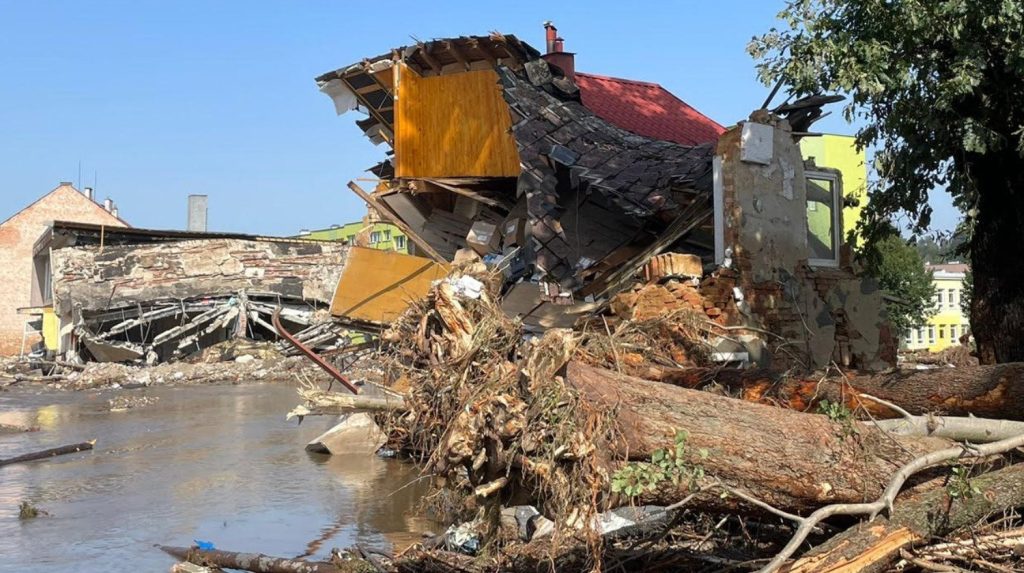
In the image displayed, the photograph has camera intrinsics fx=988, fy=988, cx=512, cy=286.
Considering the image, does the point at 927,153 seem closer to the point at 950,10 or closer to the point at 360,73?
the point at 950,10

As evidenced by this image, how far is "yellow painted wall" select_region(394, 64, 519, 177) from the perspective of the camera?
14.5 metres

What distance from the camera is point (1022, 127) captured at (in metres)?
8.02

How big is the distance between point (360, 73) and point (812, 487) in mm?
12681

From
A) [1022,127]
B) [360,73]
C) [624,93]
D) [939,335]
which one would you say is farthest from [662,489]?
[939,335]

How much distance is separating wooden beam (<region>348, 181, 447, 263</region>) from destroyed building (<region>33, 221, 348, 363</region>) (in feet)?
45.1

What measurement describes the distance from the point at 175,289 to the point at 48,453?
62.1 ft

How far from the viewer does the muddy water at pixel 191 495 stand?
742 centimetres

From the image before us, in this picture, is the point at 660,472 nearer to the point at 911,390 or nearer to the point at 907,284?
the point at 911,390

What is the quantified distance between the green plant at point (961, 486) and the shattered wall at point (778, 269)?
4.27 metres

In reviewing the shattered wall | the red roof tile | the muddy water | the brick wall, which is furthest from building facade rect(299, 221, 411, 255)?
the shattered wall

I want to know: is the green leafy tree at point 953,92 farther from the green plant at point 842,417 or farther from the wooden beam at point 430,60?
the wooden beam at point 430,60

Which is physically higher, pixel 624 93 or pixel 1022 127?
pixel 624 93

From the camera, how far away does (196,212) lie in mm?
43062

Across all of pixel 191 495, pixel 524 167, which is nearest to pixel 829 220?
pixel 524 167
